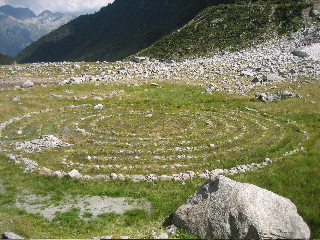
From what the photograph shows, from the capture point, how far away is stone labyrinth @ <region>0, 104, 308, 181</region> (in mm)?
16109

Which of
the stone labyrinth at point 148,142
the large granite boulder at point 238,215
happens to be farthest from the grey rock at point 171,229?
the stone labyrinth at point 148,142

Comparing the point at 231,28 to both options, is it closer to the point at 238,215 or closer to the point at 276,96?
the point at 276,96

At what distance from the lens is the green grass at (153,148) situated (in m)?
11.1

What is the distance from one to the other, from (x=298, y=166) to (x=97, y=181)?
11807mm

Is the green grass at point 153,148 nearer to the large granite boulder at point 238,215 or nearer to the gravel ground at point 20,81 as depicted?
the large granite boulder at point 238,215

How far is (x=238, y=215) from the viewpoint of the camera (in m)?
8.71

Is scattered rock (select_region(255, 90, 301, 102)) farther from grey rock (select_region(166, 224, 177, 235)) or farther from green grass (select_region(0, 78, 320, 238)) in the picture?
grey rock (select_region(166, 224, 177, 235))

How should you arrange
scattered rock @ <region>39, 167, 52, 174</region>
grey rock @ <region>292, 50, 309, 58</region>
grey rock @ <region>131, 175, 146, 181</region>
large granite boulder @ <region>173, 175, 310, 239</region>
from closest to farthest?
large granite boulder @ <region>173, 175, 310, 239</region>
grey rock @ <region>131, 175, 146, 181</region>
scattered rock @ <region>39, 167, 52, 174</region>
grey rock @ <region>292, 50, 309, 58</region>

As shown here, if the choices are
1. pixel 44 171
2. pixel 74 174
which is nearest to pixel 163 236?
pixel 74 174

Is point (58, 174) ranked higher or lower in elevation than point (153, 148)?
lower

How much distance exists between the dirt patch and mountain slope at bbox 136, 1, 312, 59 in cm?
5661

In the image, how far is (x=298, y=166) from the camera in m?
15.7

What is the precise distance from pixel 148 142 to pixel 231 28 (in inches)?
2308

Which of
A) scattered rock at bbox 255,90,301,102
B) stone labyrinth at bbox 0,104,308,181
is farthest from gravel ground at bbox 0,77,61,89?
scattered rock at bbox 255,90,301,102
